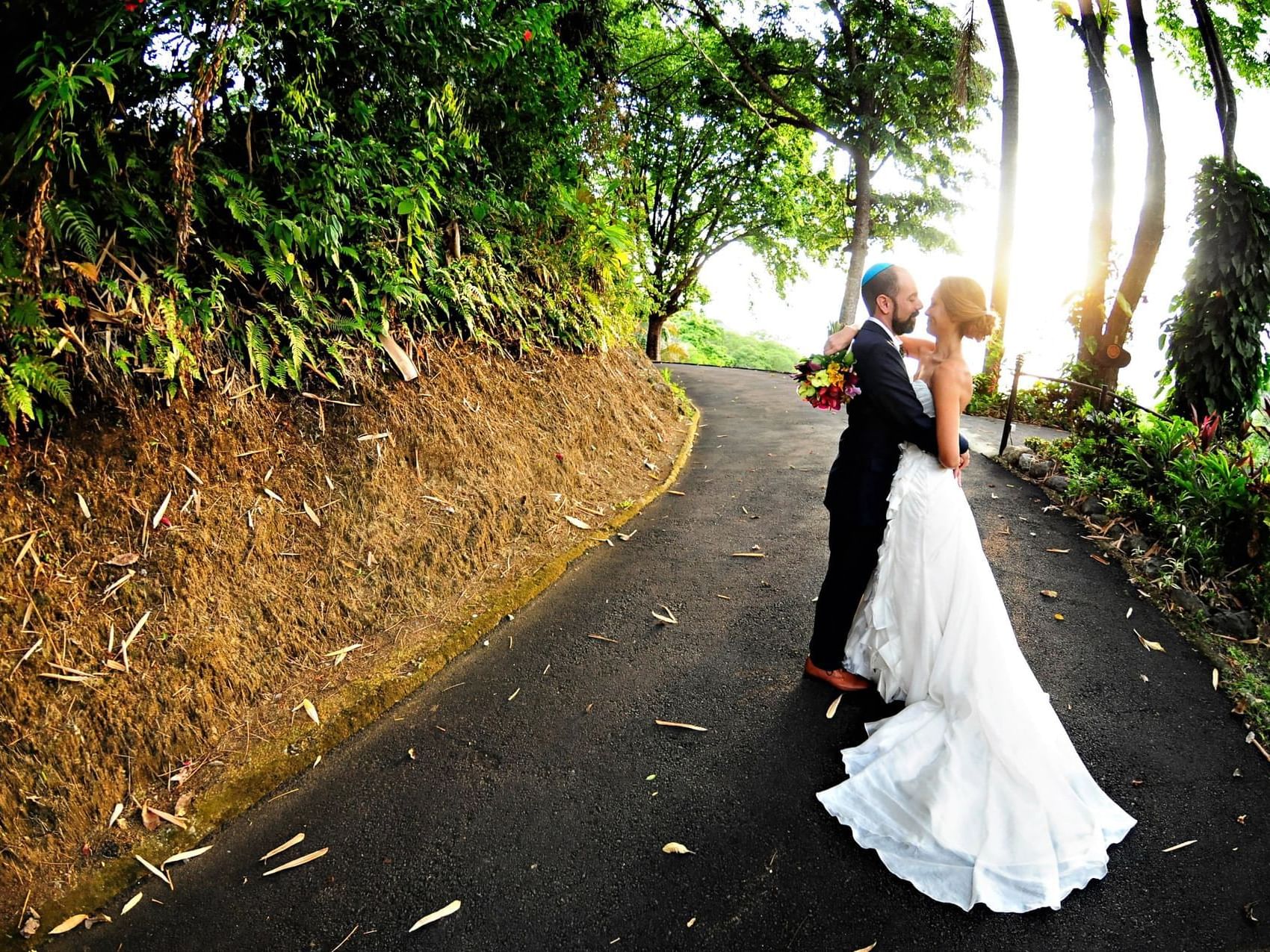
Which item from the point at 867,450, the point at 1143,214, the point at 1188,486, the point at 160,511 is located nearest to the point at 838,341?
the point at 867,450

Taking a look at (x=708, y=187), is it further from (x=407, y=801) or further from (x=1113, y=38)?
(x=407, y=801)

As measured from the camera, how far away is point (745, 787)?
3.30 metres

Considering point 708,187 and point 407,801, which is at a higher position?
point 708,187

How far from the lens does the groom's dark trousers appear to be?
3.41 meters

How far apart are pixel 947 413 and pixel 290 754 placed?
12.6 feet

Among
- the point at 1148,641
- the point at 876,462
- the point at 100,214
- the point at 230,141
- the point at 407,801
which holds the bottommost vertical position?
the point at 407,801

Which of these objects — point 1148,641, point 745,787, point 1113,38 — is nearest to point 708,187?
point 1113,38

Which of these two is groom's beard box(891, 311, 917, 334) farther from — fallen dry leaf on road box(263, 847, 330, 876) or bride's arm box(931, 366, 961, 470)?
fallen dry leaf on road box(263, 847, 330, 876)

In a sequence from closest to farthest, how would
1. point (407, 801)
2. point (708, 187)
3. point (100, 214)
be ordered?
point (407, 801)
point (100, 214)
point (708, 187)

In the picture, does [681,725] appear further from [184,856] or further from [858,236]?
[858,236]

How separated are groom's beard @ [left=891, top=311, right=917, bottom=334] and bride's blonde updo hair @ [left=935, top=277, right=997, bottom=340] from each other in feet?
0.64

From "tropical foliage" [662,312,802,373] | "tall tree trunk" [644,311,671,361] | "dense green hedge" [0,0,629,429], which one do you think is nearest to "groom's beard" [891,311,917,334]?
"dense green hedge" [0,0,629,429]

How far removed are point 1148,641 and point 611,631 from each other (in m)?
3.75

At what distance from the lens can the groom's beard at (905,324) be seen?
3473 millimetres
